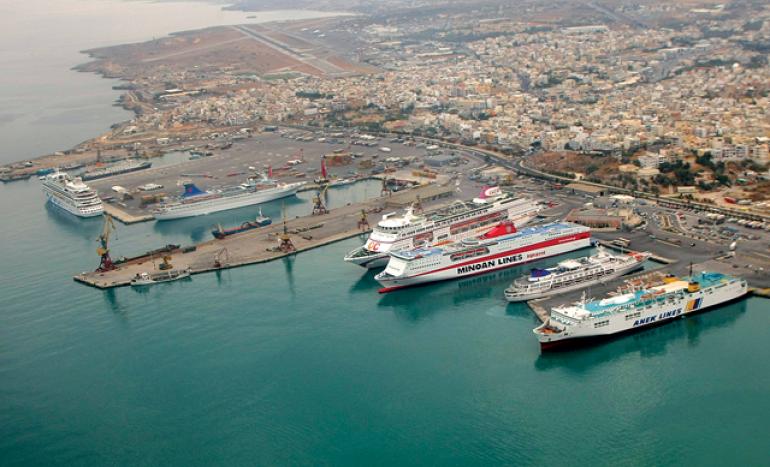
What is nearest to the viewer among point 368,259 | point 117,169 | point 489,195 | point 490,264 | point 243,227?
point 490,264

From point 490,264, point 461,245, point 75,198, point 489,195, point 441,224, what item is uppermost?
point 75,198

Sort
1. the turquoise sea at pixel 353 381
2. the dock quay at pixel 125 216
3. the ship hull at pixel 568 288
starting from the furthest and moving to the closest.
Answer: the dock quay at pixel 125 216
the ship hull at pixel 568 288
the turquoise sea at pixel 353 381

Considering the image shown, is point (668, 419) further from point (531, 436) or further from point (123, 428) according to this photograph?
point (123, 428)

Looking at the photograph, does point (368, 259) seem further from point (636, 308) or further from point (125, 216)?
point (125, 216)

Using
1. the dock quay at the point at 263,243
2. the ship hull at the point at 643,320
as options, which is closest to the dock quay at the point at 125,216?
the dock quay at the point at 263,243

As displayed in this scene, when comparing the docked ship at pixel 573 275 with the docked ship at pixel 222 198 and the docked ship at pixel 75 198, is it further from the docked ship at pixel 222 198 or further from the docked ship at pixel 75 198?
the docked ship at pixel 75 198

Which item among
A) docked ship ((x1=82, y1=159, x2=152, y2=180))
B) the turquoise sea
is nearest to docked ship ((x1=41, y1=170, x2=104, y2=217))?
docked ship ((x1=82, y1=159, x2=152, y2=180))

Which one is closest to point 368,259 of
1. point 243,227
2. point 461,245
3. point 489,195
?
point 461,245

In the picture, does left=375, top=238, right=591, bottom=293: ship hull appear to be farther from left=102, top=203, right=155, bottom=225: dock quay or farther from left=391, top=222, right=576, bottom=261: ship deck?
left=102, top=203, right=155, bottom=225: dock quay
